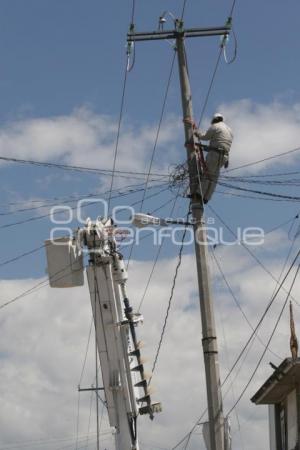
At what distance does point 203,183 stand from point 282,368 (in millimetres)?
3831

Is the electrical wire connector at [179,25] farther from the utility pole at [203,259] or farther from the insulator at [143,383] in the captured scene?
the insulator at [143,383]

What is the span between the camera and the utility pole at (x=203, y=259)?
15.6 m

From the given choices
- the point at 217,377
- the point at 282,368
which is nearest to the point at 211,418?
the point at 217,377

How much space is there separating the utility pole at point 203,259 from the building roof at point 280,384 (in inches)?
64.5

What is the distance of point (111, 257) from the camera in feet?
69.1

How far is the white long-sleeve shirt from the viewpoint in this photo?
17.5 meters

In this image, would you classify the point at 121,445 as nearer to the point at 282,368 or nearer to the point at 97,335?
the point at 97,335

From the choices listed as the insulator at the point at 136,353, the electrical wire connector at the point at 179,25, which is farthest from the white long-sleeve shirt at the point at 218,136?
the insulator at the point at 136,353

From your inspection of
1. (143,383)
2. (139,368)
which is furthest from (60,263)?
(143,383)

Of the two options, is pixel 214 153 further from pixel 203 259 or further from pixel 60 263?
pixel 60 263

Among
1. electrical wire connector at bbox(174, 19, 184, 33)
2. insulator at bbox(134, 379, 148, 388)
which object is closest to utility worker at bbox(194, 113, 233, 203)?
electrical wire connector at bbox(174, 19, 184, 33)

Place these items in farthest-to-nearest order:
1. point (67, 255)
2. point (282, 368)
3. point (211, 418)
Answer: point (67, 255)
point (282, 368)
point (211, 418)

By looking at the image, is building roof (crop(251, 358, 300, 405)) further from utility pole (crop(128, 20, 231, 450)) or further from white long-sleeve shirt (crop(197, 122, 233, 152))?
white long-sleeve shirt (crop(197, 122, 233, 152))

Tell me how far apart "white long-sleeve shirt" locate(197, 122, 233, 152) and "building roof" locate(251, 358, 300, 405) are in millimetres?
4276
